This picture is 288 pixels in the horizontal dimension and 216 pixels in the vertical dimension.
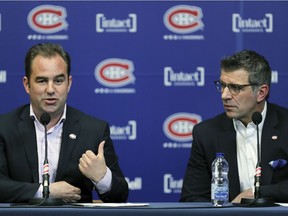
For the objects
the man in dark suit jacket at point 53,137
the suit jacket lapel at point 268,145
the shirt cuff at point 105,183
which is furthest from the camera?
the suit jacket lapel at point 268,145

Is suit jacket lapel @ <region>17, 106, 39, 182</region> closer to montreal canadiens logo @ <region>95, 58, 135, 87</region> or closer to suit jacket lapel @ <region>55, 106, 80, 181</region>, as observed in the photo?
suit jacket lapel @ <region>55, 106, 80, 181</region>

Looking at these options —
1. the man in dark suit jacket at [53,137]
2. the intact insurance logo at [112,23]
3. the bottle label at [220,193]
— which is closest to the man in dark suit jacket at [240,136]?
the man in dark suit jacket at [53,137]

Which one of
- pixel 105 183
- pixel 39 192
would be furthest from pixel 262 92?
pixel 39 192

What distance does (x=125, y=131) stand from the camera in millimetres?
5754

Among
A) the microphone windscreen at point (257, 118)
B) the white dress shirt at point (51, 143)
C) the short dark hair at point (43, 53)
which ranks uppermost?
the short dark hair at point (43, 53)

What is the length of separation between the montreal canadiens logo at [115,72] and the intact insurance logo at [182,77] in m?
0.26

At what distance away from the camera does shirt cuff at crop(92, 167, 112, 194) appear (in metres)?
4.34

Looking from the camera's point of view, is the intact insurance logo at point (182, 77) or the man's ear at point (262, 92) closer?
the man's ear at point (262, 92)

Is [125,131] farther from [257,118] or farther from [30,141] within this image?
[257,118]

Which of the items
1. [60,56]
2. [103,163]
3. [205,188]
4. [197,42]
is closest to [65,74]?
[60,56]

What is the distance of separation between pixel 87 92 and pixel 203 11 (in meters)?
1.06

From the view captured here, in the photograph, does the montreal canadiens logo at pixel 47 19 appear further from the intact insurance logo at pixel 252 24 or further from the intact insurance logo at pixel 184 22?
the intact insurance logo at pixel 252 24

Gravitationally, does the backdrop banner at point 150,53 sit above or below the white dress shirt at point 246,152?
above

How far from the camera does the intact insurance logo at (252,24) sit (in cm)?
573
